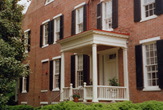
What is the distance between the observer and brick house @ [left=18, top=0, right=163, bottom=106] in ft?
48.4

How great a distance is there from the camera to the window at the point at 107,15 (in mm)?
18016

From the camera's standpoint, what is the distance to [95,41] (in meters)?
15.1

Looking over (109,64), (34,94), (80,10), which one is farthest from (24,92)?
(109,64)

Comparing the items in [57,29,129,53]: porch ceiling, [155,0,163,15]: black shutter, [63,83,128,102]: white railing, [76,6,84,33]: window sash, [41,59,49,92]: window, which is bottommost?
[63,83,128,102]: white railing

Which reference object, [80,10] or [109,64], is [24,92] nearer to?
[80,10]

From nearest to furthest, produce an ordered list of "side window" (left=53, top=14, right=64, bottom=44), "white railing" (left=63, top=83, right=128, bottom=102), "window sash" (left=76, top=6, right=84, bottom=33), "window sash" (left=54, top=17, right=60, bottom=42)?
"white railing" (left=63, top=83, right=128, bottom=102) < "window sash" (left=76, top=6, right=84, bottom=33) < "side window" (left=53, top=14, right=64, bottom=44) < "window sash" (left=54, top=17, right=60, bottom=42)

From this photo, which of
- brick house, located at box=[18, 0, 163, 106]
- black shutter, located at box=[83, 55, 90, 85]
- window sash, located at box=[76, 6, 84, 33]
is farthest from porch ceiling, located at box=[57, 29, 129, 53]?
window sash, located at box=[76, 6, 84, 33]

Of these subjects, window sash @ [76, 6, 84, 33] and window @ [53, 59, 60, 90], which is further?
window @ [53, 59, 60, 90]

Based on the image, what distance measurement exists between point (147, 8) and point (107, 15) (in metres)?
3.28

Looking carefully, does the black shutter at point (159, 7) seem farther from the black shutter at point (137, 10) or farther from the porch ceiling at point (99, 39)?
the porch ceiling at point (99, 39)

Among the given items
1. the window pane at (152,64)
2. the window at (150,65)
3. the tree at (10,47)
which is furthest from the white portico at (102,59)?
the tree at (10,47)

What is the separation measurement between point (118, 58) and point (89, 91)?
282cm

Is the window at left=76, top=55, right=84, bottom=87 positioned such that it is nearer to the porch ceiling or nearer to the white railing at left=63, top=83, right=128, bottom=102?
the porch ceiling

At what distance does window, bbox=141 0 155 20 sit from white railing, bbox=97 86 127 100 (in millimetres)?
4153
